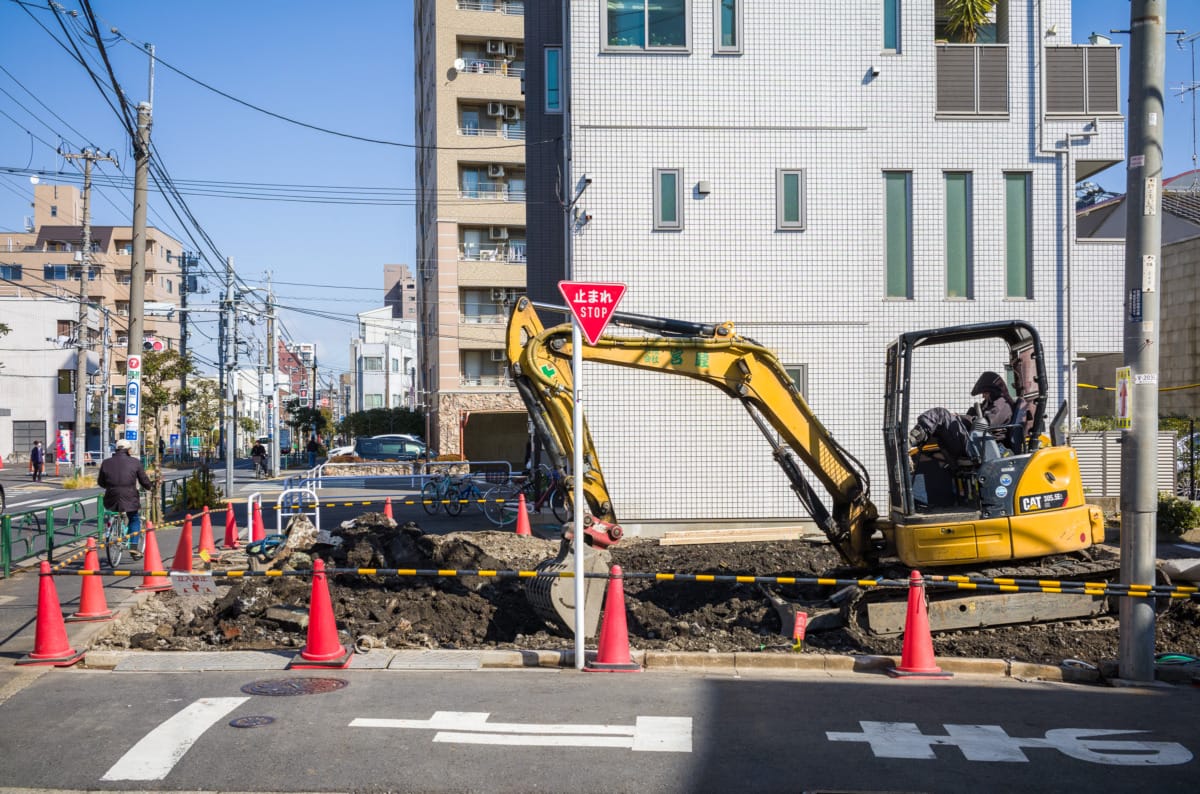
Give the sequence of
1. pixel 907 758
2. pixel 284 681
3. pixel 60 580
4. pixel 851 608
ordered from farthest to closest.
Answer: pixel 60 580 → pixel 851 608 → pixel 284 681 → pixel 907 758

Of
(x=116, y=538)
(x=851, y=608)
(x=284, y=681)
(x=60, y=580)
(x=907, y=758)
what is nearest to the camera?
(x=907, y=758)

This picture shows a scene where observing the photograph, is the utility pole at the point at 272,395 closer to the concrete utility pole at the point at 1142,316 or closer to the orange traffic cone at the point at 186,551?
the orange traffic cone at the point at 186,551

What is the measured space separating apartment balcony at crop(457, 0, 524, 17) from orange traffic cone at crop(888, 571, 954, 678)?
42661mm

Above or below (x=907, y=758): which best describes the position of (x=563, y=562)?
above

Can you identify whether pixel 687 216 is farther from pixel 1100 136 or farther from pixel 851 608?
pixel 851 608

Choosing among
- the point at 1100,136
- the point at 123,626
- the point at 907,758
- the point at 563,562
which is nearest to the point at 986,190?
the point at 1100,136

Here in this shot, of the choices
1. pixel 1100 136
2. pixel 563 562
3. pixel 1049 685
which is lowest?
pixel 1049 685

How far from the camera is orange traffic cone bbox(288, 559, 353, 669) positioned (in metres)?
9.57

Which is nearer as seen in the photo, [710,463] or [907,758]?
[907,758]

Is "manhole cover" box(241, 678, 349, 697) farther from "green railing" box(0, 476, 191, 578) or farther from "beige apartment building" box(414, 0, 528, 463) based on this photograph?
"beige apartment building" box(414, 0, 528, 463)

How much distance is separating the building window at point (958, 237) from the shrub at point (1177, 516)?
5.01m

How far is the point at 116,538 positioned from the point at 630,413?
8.46 m

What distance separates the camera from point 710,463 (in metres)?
18.0

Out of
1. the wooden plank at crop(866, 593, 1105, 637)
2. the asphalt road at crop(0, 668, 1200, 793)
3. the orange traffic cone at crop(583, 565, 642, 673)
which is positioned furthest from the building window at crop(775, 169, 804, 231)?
the asphalt road at crop(0, 668, 1200, 793)
